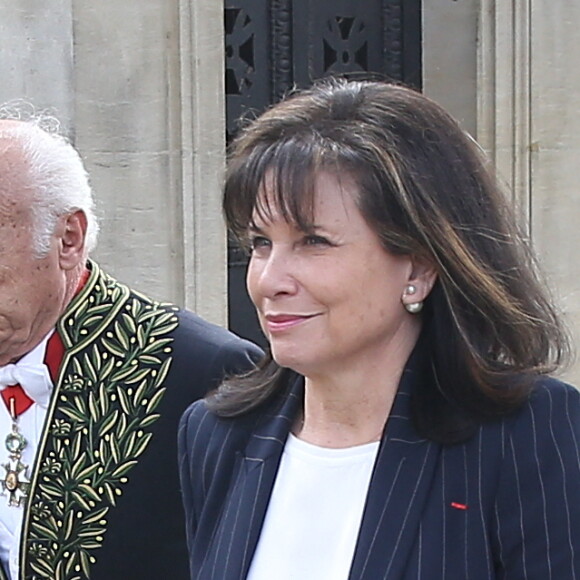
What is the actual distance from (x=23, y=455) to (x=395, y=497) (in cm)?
114

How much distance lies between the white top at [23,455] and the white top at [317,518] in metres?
0.89

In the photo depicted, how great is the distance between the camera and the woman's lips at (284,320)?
2.27 m

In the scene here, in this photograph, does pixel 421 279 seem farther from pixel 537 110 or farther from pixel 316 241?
pixel 537 110

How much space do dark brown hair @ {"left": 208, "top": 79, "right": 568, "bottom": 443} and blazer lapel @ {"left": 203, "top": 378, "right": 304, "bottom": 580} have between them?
0.28 metres

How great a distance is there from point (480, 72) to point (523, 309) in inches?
159

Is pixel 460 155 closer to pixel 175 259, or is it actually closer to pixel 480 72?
pixel 175 259

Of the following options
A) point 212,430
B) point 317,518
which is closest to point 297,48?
point 212,430

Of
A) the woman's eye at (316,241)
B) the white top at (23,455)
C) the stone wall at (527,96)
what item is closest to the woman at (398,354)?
the woman's eye at (316,241)

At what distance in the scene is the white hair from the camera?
3.03 metres

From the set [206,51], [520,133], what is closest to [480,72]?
[520,133]

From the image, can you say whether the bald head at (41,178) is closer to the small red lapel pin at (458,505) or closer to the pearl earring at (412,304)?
the pearl earring at (412,304)

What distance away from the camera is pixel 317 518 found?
7.75 ft

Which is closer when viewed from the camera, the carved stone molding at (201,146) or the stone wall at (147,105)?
the stone wall at (147,105)

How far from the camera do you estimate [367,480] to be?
235 centimetres
